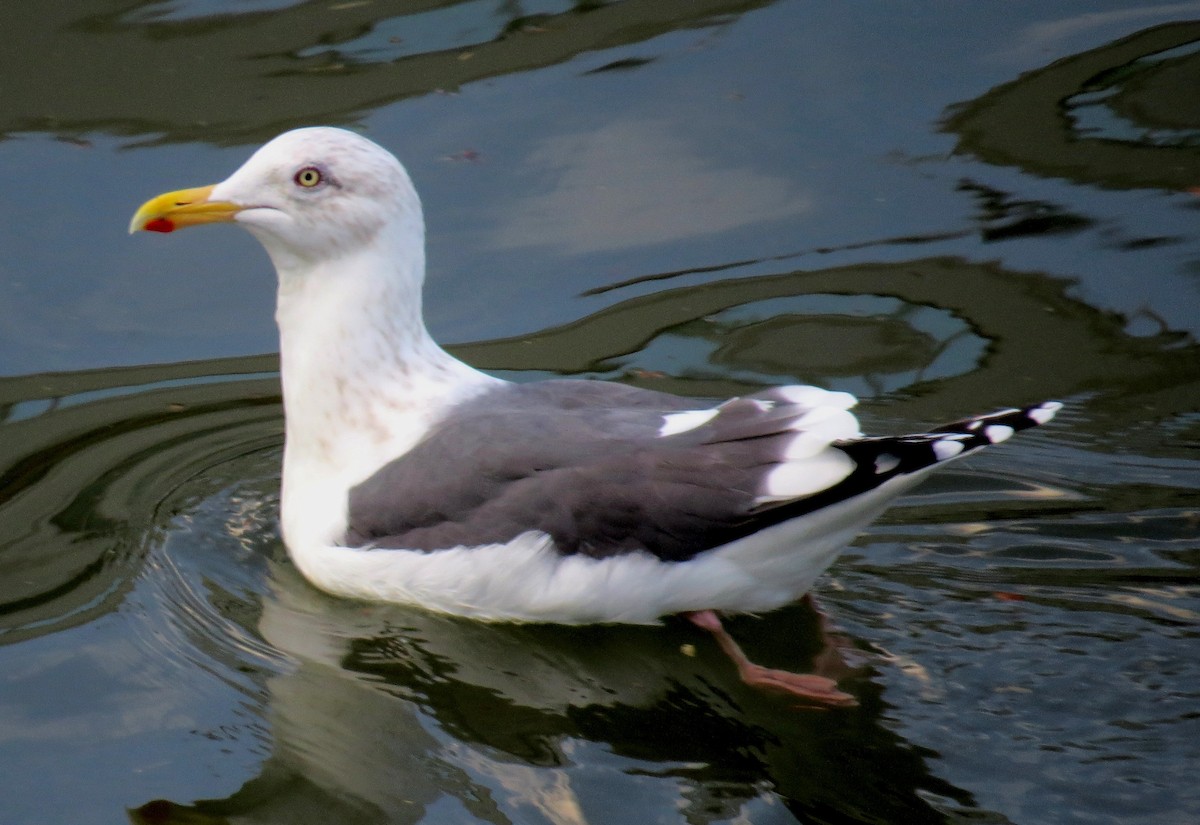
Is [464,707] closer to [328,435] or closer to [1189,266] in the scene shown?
[328,435]

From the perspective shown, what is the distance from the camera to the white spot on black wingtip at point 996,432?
15.0 ft

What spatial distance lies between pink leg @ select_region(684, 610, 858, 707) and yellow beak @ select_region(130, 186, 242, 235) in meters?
1.98

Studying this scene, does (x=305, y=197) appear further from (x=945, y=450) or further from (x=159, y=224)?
(x=945, y=450)

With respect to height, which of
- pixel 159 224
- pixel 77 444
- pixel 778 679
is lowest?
pixel 778 679

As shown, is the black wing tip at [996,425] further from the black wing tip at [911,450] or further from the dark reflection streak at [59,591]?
the dark reflection streak at [59,591]

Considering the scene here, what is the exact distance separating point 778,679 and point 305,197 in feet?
7.01

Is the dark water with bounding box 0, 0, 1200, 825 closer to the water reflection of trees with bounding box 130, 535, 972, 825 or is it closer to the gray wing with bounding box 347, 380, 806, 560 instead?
the water reflection of trees with bounding box 130, 535, 972, 825

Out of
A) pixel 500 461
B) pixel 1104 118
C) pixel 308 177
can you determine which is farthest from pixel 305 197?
pixel 1104 118

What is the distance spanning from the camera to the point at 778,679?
4.76 meters

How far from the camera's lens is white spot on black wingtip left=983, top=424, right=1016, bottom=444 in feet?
15.0

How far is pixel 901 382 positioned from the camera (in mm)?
6871

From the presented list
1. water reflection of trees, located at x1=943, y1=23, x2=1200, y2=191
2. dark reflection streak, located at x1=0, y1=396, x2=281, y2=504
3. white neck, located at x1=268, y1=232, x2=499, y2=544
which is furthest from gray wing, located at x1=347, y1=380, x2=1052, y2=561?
water reflection of trees, located at x1=943, y1=23, x2=1200, y2=191

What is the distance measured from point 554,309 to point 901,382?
164 centimetres

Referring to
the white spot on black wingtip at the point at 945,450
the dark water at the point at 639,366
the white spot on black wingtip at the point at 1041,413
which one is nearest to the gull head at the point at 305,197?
the dark water at the point at 639,366
